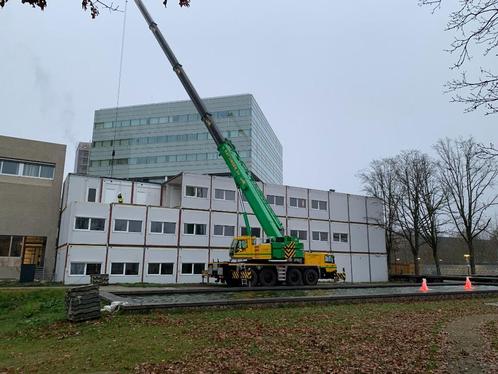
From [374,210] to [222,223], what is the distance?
22838 millimetres

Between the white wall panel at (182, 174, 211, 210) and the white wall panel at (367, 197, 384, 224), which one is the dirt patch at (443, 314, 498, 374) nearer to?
the white wall panel at (182, 174, 211, 210)

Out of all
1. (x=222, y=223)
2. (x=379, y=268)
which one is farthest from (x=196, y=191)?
(x=379, y=268)

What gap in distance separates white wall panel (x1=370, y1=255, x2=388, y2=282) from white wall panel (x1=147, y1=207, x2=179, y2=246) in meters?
26.4

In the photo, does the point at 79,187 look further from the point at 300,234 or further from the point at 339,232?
the point at 339,232

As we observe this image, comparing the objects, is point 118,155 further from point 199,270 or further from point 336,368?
point 336,368

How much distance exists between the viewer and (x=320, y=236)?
4947 cm

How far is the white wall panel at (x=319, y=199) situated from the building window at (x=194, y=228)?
14491 millimetres

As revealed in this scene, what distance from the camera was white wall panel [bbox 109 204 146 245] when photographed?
36.3m

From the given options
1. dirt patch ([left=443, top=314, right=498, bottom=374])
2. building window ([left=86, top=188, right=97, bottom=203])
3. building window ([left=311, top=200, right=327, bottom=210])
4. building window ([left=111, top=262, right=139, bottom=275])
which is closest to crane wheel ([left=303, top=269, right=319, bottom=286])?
dirt patch ([left=443, top=314, right=498, bottom=374])

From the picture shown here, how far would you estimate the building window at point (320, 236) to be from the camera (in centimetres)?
4897

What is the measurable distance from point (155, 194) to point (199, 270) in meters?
9.56

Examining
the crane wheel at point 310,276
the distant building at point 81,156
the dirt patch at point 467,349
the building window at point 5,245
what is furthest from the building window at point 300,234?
the distant building at point 81,156

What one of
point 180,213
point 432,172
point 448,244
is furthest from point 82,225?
point 448,244

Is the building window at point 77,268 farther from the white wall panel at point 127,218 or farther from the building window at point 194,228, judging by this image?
the building window at point 194,228
